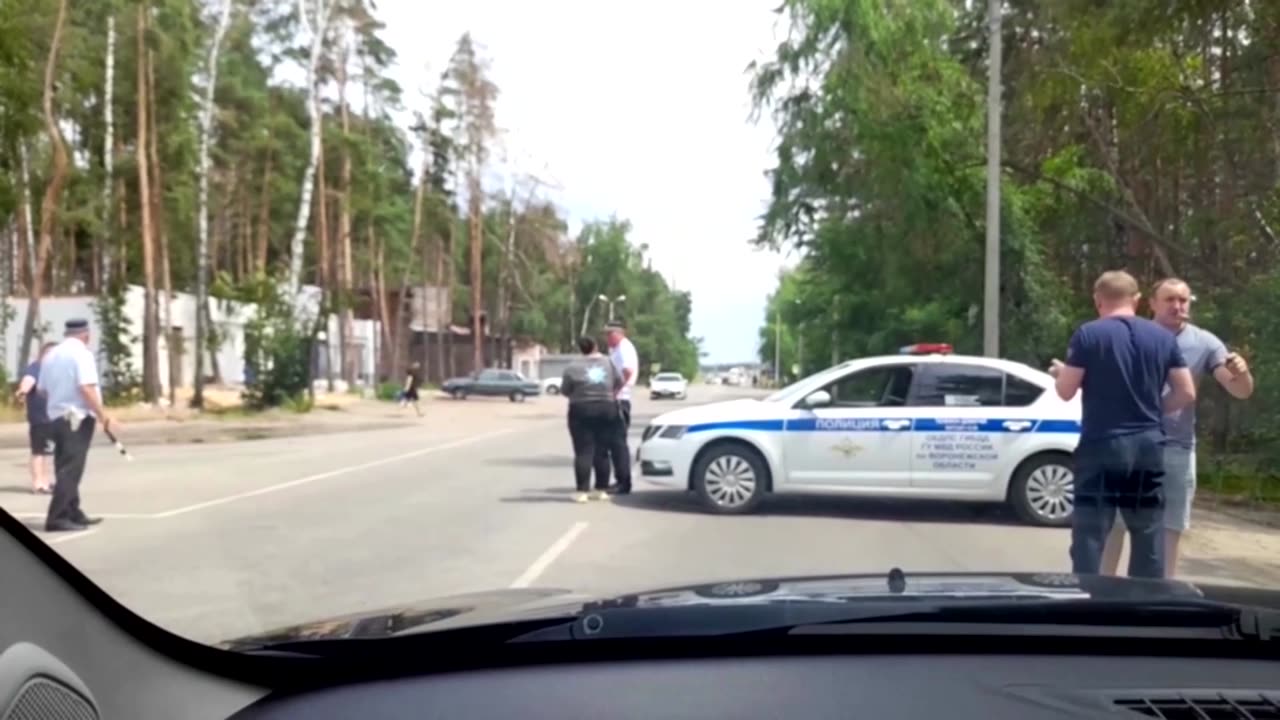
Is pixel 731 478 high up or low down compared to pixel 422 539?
up

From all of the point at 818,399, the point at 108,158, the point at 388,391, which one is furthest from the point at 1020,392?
the point at 388,391

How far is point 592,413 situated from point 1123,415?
713 cm

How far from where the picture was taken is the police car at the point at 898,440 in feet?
40.9

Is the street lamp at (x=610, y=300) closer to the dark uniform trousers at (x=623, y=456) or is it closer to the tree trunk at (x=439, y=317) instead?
the tree trunk at (x=439, y=317)

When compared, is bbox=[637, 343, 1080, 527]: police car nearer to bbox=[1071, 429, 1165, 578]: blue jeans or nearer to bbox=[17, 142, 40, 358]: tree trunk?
bbox=[1071, 429, 1165, 578]: blue jeans

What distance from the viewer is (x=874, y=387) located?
12930 mm

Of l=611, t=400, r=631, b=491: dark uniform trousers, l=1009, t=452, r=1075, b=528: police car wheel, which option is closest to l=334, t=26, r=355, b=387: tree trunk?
l=611, t=400, r=631, b=491: dark uniform trousers

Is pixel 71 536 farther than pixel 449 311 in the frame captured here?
No

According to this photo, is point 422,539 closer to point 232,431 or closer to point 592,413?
point 592,413

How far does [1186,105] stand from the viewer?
58.9 ft

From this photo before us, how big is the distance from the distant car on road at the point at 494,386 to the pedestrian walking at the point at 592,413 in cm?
4413

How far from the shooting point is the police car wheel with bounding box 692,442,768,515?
12961 millimetres

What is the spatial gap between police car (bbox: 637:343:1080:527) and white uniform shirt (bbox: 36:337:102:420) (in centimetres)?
535

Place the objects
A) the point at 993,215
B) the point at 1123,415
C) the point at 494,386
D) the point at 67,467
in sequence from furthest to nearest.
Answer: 1. the point at 494,386
2. the point at 993,215
3. the point at 67,467
4. the point at 1123,415
